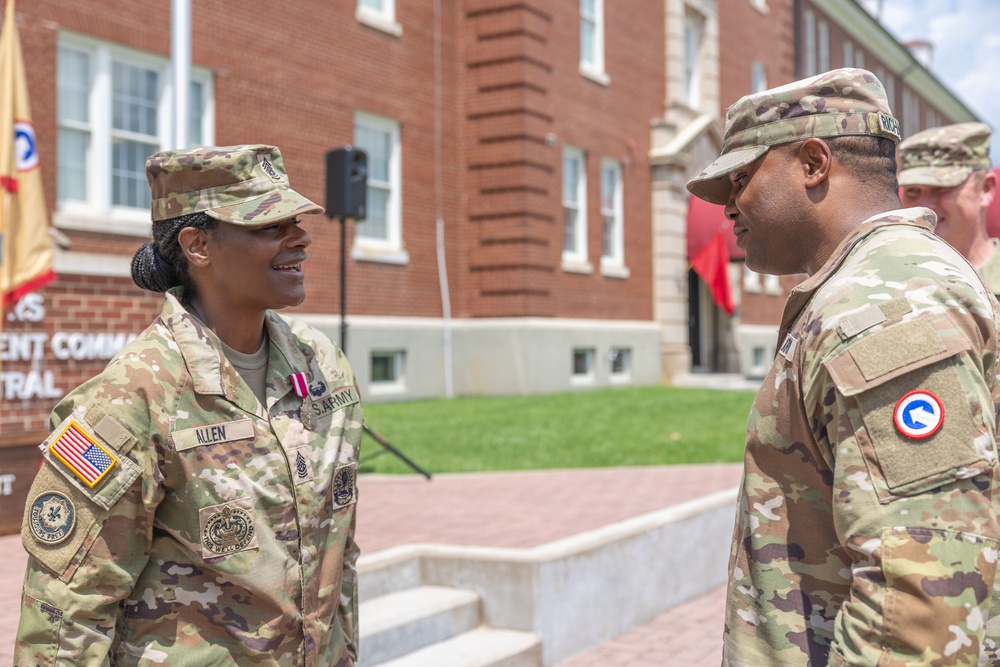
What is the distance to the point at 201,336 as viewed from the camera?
259 centimetres

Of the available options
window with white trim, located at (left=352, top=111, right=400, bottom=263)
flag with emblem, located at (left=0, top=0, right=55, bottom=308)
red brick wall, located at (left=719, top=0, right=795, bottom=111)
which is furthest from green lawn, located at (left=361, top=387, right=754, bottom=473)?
red brick wall, located at (left=719, top=0, right=795, bottom=111)

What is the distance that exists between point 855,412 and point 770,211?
0.49 m

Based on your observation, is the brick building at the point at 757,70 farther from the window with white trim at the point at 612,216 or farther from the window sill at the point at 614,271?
the window sill at the point at 614,271

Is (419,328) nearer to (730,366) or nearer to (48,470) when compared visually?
(730,366)

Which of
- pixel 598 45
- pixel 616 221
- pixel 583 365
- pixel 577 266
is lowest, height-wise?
pixel 583 365

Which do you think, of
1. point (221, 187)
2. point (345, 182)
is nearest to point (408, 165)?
point (345, 182)

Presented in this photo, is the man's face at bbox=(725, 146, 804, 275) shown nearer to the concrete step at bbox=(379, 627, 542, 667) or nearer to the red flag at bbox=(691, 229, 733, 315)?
the concrete step at bbox=(379, 627, 542, 667)

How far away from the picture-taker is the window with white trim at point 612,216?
20.7 m

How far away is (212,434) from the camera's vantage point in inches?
97.6

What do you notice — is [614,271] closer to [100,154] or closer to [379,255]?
[379,255]

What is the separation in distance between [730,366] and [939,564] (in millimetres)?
24903

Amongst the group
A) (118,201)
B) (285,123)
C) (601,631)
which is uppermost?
(285,123)

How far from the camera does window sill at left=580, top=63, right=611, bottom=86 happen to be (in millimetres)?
19391

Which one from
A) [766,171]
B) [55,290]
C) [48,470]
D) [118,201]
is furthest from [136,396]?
[118,201]
